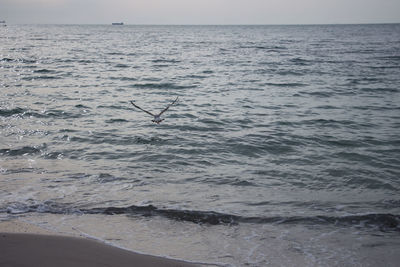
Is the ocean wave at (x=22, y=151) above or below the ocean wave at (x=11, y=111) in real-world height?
below

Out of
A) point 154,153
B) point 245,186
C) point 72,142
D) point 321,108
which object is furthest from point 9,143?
point 321,108

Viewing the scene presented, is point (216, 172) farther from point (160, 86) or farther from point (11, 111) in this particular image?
point (160, 86)

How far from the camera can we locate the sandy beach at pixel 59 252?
5195 mm

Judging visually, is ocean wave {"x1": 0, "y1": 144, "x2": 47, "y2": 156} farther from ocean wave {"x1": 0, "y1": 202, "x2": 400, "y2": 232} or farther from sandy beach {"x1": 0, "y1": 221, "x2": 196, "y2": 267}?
sandy beach {"x1": 0, "y1": 221, "x2": 196, "y2": 267}

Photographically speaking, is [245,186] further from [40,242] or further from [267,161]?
[40,242]

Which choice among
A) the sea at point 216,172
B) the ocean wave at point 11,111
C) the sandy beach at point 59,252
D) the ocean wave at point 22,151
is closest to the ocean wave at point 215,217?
the sea at point 216,172

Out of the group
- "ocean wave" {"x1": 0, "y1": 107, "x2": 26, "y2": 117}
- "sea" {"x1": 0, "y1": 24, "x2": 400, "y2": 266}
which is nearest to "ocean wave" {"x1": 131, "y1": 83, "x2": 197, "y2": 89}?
"sea" {"x1": 0, "y1": 24, "x2": 400, "y2": 266}

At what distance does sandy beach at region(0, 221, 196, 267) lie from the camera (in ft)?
17.0

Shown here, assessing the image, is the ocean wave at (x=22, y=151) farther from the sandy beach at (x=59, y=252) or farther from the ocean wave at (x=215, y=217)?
the sandy beach at (x=59, y=252)

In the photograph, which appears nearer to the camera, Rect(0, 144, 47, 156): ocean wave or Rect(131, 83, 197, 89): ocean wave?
Rect(0, 144, 47, 156): ocean wave

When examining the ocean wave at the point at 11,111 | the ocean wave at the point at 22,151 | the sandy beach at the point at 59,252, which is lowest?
the sandy beach at the point at 59,252

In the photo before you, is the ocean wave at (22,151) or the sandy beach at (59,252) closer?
the sandy beach at (59,252)

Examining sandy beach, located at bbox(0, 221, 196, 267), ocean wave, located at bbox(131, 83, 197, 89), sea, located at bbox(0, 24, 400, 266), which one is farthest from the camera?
ocean wave, located at bbox(131, 83, 197, 89)

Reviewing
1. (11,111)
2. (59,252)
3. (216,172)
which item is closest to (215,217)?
(216,172)
